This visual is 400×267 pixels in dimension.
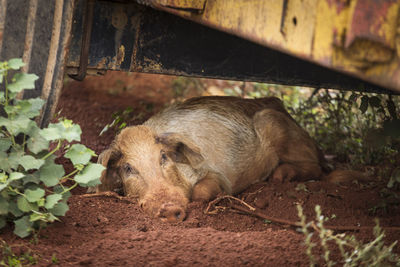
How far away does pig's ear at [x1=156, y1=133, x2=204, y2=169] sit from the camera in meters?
5.12

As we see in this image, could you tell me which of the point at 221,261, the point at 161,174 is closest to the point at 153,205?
the point at 161,174

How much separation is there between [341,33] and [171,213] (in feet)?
8.16

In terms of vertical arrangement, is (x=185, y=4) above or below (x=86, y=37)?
above

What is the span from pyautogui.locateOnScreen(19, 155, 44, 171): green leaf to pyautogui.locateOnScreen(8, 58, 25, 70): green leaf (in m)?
0.49

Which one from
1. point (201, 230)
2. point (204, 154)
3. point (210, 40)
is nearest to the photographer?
point (201, 230)

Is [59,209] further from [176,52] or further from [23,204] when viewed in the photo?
[176,52]

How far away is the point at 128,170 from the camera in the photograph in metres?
5.04

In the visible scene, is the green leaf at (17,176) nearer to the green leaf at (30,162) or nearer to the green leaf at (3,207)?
the green leaf at (30,162)

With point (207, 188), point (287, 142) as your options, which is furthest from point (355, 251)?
point (287, 142)

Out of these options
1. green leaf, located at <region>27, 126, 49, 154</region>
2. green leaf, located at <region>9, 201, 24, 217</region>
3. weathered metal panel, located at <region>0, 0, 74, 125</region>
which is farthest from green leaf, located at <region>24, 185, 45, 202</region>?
weathered metal panel, located at <region>0, 0, 74, 125</region>

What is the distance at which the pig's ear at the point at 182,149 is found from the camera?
512 centimetres

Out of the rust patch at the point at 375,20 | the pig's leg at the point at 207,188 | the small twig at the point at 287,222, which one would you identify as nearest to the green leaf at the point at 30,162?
the small twig at the point at 287,222

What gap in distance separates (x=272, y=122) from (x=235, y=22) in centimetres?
312

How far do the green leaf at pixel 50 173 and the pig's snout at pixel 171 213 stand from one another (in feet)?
3.70
